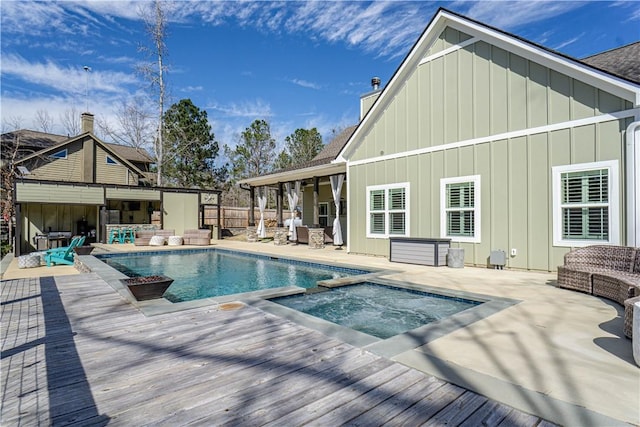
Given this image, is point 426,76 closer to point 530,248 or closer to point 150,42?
point 530,248

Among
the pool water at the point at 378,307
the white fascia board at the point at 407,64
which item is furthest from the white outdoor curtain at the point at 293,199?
the pool water at the point at 378,307

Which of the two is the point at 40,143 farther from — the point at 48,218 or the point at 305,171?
the point at 305,171

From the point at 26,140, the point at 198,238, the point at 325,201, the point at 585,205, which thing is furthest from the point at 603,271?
the point at 26,140

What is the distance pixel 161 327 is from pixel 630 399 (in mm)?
3753

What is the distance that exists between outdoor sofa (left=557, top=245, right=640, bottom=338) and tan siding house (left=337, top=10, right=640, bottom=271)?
1.06 meters

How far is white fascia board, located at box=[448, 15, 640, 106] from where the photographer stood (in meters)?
5.64

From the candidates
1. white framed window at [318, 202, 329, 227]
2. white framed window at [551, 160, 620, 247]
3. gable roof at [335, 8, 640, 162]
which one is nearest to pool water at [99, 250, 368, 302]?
white framed window at [551, 160, 620, 247]

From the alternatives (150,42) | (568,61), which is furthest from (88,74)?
(568,61)

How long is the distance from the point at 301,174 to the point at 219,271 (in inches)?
234

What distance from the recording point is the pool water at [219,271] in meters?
6.84

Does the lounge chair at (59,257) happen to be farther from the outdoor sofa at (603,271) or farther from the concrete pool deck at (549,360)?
the outdoor sofa at (603,271)

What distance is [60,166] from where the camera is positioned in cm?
1766

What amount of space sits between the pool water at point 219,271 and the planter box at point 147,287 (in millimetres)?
1643

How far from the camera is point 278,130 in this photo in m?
30.6
